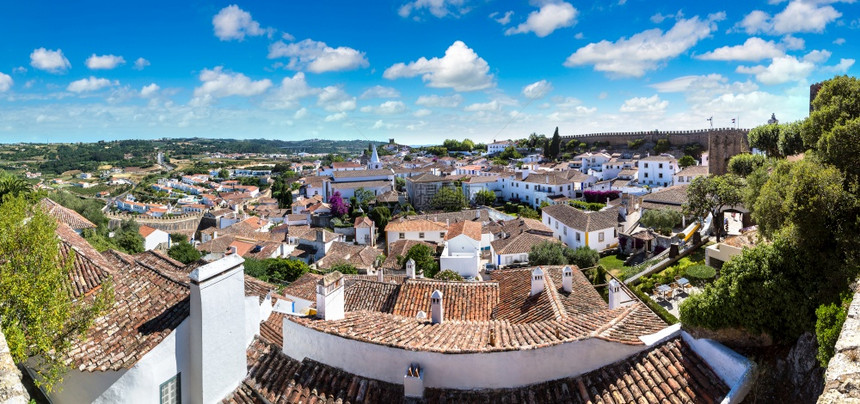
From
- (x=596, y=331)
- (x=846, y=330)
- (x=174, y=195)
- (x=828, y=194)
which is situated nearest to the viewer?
(x=846, y=330)

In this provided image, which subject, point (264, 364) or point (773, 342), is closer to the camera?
point (773, 342)

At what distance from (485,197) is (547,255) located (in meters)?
32.6

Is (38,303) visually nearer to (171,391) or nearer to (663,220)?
(171,391)

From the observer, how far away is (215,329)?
22.3 feet

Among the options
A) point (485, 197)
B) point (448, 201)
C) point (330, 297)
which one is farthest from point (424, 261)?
point (485, 197)

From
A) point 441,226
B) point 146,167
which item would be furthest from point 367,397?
point 146,167

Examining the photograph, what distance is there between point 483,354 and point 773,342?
375 cm

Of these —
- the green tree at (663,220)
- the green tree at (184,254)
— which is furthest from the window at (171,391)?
the green tree at (663,220)

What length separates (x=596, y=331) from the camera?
23.8 feet

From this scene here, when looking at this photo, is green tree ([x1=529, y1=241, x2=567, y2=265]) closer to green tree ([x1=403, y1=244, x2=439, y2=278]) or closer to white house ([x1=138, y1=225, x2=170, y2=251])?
green tree ([x1=403, y1=244, x2=439, y2=278])

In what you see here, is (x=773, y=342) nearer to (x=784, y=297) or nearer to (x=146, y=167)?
(x=784, y=297)

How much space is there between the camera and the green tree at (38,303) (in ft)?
19.8

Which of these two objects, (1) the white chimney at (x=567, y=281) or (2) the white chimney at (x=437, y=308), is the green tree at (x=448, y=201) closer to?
(1) the white chimney at (x=567, y=281)

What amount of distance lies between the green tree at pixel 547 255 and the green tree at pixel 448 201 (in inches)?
1009
